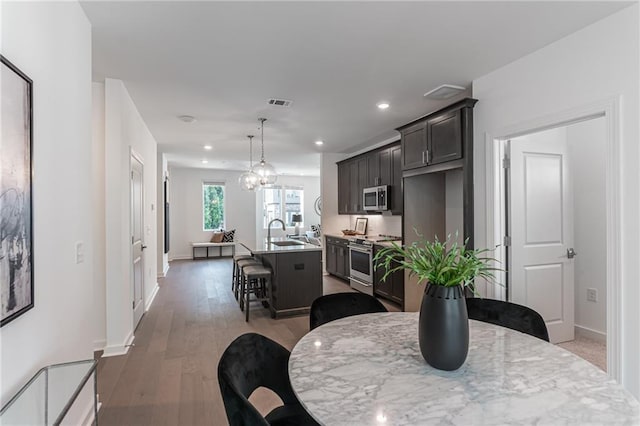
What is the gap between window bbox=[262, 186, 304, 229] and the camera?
10648mm

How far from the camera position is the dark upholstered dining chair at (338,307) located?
7.01 ft

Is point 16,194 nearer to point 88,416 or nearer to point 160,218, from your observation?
point 88,416

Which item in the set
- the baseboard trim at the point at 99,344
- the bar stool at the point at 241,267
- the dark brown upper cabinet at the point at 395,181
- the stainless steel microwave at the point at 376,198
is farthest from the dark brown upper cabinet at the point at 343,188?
the baseboard trim at the point at 99,344

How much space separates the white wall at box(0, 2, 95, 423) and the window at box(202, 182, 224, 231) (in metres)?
7.74

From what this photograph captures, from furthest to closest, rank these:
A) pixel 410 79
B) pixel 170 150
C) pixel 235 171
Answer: pixel 235 171 → pixel 170 150 → pixel 410 79

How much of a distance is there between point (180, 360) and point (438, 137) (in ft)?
11.0

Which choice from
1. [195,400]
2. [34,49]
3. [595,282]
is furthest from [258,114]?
[595,282]

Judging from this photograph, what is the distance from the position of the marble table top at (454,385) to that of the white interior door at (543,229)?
1655 mm

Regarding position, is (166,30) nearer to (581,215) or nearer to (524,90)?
(524,90)

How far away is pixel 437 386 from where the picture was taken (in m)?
1.18

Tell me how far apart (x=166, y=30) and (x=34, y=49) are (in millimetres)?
968

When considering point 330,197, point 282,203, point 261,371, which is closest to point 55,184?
point 261,371

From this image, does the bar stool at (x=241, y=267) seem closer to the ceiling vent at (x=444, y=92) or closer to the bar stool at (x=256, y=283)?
the bar stool at (x=256, y=283)

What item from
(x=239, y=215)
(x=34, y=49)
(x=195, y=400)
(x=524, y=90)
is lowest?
(x=195, y=400)
